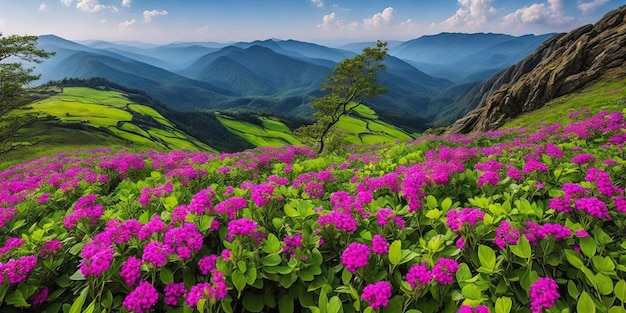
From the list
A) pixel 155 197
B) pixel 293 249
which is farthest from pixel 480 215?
pixel 155 197

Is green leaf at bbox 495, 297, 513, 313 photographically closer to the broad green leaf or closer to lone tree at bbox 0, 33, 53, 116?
the broad green leaf

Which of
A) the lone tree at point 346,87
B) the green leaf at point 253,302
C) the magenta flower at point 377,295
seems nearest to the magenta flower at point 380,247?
the magenta flower at point 377,295

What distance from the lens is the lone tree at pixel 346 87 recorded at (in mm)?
39938

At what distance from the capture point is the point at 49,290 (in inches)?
141

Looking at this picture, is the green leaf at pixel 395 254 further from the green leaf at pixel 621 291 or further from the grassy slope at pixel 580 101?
the grassy slope at pixel 580 101

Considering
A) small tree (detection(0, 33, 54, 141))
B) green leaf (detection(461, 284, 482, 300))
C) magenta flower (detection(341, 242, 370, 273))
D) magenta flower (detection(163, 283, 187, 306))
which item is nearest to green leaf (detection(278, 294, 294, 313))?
magenta flower (detection(341, 242, 370, 273))

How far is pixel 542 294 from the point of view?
2.68m

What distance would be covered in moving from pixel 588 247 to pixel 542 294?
38.4 inches

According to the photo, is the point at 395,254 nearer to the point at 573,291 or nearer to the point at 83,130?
the point at 573,291

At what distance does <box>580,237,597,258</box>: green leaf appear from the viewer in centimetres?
313

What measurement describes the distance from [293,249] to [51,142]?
285 feet

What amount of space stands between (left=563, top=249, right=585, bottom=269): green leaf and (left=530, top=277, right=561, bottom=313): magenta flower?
520 mm

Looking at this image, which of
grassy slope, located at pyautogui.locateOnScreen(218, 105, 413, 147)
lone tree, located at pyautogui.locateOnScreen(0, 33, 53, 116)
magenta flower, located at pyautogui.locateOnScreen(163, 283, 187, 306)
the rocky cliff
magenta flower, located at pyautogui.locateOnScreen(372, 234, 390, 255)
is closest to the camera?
magenta flower, located at pyautogui.locateOnScreen(163, 283, 187, 306)

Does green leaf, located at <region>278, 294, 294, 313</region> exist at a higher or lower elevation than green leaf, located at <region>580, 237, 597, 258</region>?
lower
